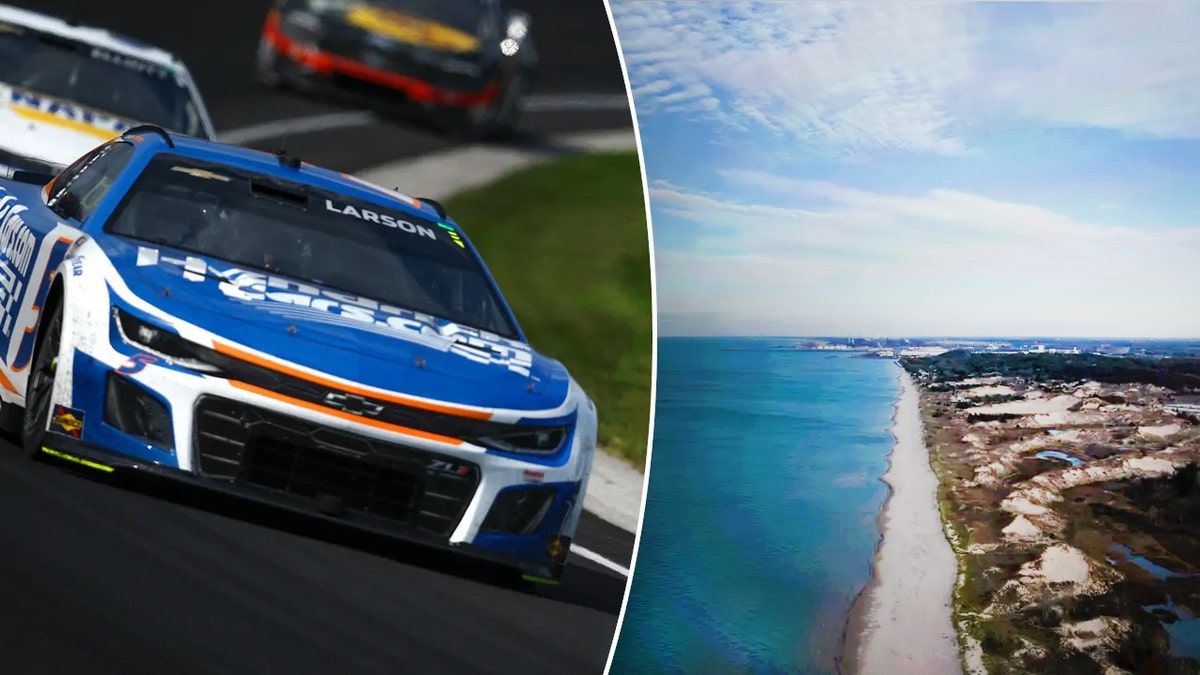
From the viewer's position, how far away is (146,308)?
470 centimetres

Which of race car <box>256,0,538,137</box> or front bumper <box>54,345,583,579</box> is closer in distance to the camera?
front bumper <box>54,345,583,579</box>

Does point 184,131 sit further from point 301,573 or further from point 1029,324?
point 1029,324

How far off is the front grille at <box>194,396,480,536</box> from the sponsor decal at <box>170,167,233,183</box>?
4.87 ft

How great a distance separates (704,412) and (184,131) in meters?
3.56

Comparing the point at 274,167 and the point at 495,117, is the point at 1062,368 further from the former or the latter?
the point at 495,117

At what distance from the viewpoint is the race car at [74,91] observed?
8148 millimetres

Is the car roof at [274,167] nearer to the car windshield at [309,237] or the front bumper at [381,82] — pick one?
the car windshield at [309,237]

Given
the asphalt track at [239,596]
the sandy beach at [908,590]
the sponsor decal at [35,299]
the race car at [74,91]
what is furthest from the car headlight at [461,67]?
the sponsor decal at [35,299]

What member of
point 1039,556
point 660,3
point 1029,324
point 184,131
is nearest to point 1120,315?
point 1029,324

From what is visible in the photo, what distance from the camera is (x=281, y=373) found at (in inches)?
183

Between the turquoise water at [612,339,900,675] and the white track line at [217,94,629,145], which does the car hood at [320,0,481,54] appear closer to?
the white track line at [217,94,629,145]

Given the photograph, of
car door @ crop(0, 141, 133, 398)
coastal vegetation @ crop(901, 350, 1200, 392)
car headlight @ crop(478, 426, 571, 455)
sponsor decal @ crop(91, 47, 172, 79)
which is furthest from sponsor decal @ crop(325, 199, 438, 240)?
sponsor decal @ crop(91, 47, 172, 79)

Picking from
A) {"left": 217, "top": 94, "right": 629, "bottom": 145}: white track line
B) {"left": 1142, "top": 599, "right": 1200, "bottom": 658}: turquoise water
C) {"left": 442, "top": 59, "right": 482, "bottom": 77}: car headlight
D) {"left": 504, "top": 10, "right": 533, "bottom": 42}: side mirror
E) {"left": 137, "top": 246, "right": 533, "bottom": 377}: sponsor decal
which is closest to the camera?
{"left": 137, "top": 246, "right": 533, "bottom": 377}: sponsor decal

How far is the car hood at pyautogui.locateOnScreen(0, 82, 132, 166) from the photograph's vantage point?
8070mm
